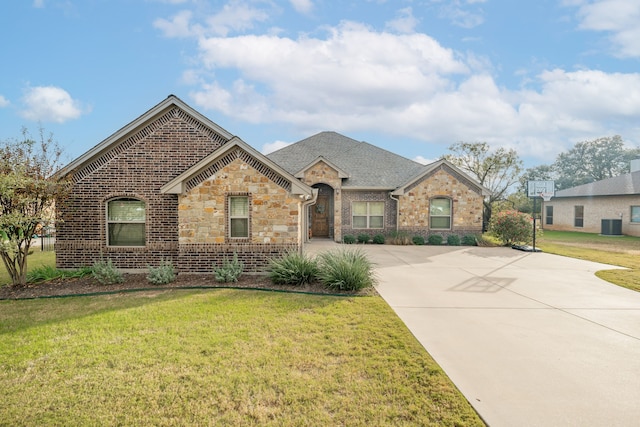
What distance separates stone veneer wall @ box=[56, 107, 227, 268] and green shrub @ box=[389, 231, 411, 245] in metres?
11.9

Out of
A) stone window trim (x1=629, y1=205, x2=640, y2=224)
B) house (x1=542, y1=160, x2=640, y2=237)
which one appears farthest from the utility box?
stone window trim (x1=629, y1=205, x2=640, y2=224)

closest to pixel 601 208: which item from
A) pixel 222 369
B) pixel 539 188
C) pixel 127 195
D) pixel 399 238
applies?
pixel 539 188

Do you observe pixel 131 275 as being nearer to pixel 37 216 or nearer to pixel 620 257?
pixel 37 216

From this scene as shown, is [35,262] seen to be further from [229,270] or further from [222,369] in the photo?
[222,369]

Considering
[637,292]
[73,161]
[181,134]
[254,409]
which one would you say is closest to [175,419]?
[254,409]

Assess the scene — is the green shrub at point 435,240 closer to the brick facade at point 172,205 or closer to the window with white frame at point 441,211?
the window with white frame at point 441,211

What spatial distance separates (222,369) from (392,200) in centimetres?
1652

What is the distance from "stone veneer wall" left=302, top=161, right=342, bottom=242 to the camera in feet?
61.9

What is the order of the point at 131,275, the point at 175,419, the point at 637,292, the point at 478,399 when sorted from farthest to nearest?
the point at 131,275 < the point at 637,292 < the point at 478,399 < the point at 175,419

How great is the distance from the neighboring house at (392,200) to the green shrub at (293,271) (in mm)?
10087

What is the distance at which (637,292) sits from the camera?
8.53m

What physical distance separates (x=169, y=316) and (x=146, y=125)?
6940 millimetres

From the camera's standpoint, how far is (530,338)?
545 centimetres

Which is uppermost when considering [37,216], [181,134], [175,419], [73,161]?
[181,134]
